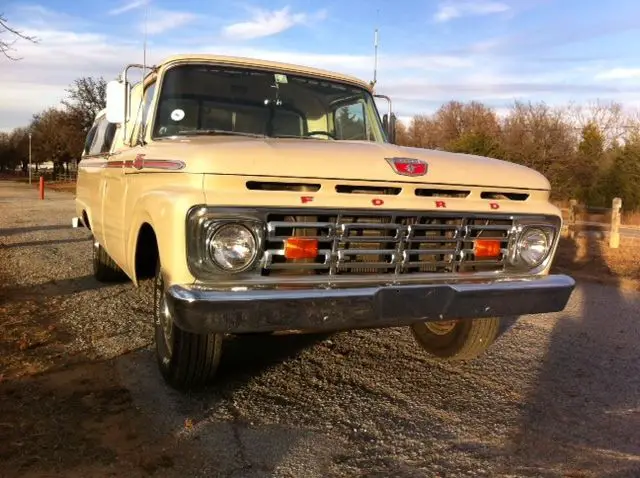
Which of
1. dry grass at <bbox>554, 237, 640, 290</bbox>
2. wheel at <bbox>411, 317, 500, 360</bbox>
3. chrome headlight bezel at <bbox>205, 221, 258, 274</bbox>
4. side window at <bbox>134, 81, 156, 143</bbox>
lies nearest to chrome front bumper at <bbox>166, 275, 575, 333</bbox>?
chrome headlight bezel at <bbox>205, 221, 258, 274</bbox>

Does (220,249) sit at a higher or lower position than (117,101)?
lower

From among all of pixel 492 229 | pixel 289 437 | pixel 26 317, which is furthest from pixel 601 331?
pixel 26 317

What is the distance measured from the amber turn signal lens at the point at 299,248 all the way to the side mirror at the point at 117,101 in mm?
2265

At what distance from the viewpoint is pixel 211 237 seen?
128 inches

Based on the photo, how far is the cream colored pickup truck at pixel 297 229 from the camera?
3.26 m

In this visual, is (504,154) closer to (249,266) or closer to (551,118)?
(551,118)

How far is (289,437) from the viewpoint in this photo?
344 cm

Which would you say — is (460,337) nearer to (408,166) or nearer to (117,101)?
(408,166)

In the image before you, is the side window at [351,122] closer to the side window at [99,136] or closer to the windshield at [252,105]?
the windshield at [252,105]

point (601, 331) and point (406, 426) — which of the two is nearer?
point (406, 426)

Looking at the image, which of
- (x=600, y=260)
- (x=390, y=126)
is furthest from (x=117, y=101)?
(x=600, y=260)

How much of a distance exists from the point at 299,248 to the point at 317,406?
1.12m

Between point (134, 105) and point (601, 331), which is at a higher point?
point (134, 105)

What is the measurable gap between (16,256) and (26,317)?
431 cm
